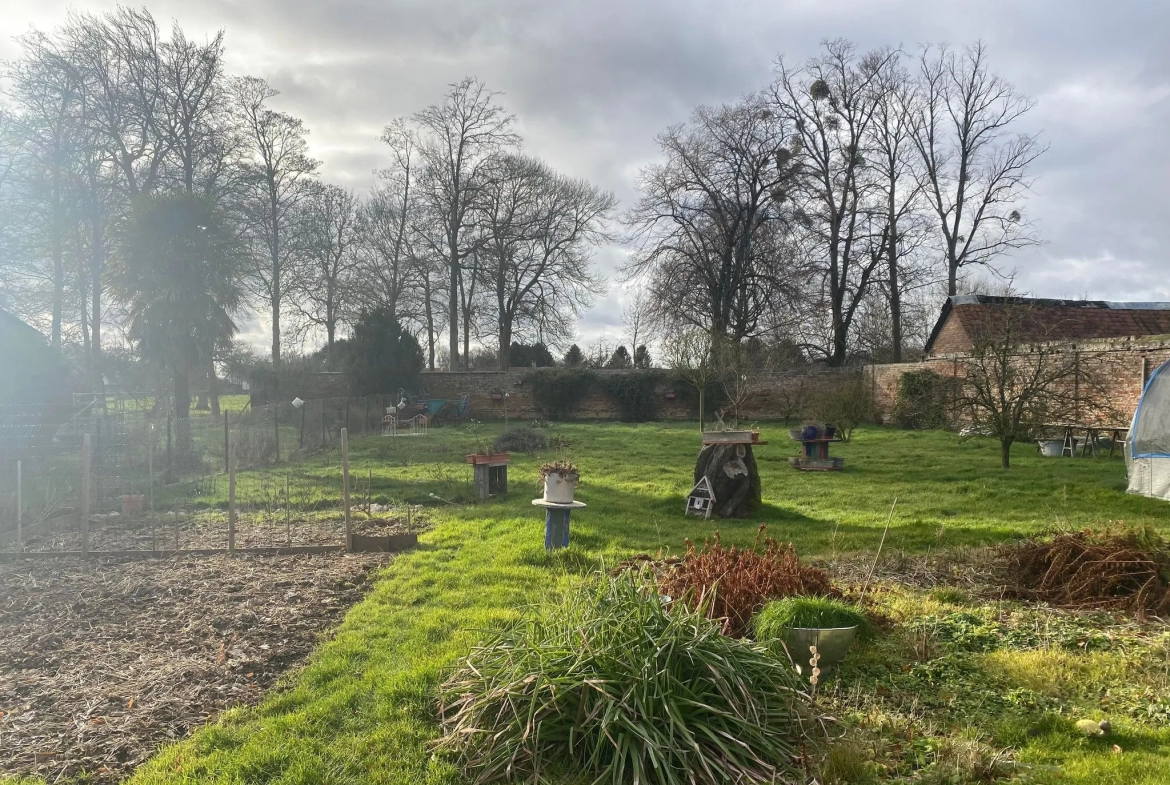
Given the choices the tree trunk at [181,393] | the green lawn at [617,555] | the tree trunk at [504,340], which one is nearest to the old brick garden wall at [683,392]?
the tree trunk at [504,340]

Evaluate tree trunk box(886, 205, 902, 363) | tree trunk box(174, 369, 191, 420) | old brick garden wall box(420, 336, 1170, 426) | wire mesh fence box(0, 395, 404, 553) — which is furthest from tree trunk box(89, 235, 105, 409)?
tree trunk box(886, 205, 902, 363)

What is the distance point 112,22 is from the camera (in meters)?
19.0

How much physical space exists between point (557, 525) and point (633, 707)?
161 inches

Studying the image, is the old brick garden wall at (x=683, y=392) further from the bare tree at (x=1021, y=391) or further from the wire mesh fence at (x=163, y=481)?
the wire mesh fence at (x=163, y=481)

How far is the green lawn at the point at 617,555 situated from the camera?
116 inches

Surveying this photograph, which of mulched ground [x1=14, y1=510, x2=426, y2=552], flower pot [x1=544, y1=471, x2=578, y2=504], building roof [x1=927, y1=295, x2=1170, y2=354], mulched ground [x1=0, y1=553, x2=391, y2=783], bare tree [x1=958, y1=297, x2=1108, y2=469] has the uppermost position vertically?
building roof [x1=927, y1=295, x2=1170, y2=354]

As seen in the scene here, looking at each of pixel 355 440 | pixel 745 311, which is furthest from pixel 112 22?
pixel 745 311

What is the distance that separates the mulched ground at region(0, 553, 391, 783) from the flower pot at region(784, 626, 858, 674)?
8.81ft

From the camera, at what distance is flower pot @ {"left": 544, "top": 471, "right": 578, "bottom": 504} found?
21.9 ft

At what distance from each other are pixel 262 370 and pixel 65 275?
8.64 metres

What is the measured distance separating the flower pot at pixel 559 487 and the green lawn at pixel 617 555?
1.58 ft

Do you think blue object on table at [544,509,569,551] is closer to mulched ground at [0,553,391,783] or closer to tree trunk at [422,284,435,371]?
mulched ground at [0,553,391,783]

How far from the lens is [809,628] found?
355cm

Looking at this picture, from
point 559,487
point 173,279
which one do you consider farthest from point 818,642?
point 173,279
